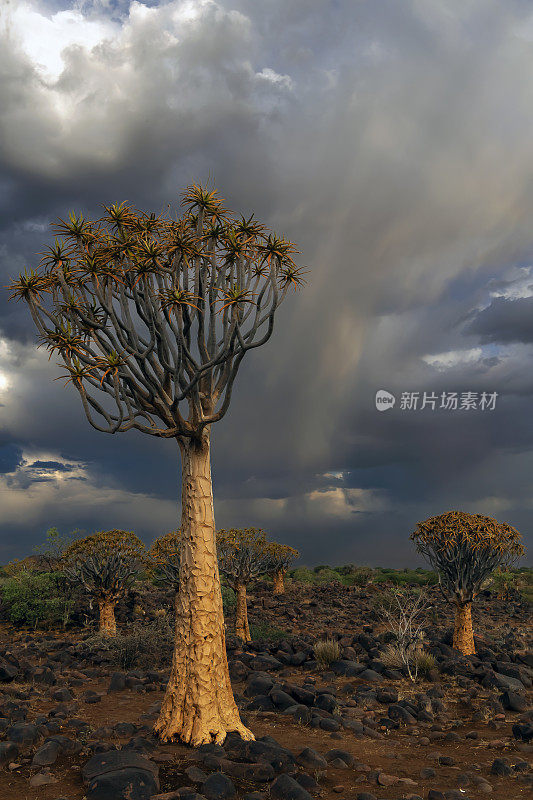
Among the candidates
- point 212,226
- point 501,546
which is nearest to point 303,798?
point 212,226

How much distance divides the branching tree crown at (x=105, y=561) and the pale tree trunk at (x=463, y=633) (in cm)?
1024

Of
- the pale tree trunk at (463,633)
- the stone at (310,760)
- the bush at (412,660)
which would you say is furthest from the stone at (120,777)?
the pale tree trunk at (463,633)

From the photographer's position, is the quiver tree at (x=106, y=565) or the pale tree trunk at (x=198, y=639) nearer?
the pale tree trunk at (x=198, y=639)

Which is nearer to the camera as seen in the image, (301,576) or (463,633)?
(463,633)

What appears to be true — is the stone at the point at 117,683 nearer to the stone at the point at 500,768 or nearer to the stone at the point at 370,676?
the stone at the point at 370,676

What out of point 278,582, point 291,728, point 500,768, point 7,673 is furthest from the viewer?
point 278,582

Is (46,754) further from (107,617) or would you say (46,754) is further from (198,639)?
(107,617)

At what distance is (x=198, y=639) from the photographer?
8.80 m

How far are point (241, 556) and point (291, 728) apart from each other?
27.9 feet

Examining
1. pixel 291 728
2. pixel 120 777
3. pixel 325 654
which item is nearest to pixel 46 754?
pixel 120 777

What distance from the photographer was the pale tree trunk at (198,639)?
871 cm

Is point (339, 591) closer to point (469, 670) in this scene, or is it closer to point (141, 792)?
point (469, 670)

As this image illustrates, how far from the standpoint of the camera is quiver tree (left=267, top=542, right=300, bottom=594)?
68.3ft

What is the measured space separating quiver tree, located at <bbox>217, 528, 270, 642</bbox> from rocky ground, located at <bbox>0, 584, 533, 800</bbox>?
101 centimetres
